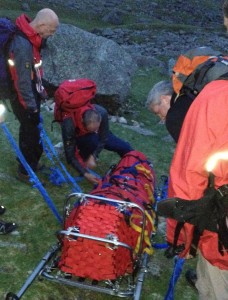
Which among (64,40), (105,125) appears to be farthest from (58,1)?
(105,125)

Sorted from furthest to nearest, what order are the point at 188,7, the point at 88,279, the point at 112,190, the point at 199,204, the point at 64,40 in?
the point at 188,7 < the point at 64,40 < the point at 112,190 < the point at 88,279 < the point at 199,204

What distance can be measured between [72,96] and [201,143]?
5141 millimetres

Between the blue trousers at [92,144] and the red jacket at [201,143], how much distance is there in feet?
17.0

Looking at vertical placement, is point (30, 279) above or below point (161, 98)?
below

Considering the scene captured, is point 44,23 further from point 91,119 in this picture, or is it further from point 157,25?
point 157,25

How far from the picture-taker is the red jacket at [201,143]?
3543 millimetres

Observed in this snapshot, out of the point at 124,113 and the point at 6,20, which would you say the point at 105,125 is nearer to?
the point at 6,20

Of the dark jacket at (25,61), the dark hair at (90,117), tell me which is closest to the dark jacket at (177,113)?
the dark jacket at (25,61)

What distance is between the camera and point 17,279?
5.68 m

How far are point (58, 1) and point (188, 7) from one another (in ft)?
98.8

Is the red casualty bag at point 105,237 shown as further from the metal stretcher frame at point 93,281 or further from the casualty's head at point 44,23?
the casualty's head at point 44,23

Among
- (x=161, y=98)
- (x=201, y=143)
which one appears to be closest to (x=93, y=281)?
(x=161, y=98)

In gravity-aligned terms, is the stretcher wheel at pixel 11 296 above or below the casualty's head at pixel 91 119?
below

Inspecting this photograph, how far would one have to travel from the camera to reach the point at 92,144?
920 cm
